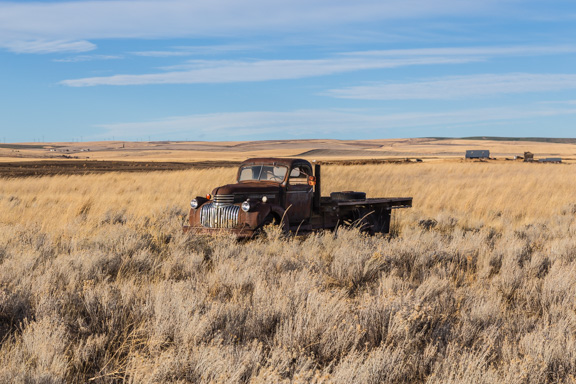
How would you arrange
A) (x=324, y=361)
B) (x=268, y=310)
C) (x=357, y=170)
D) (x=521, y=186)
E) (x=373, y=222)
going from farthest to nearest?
1. (x=357, y=170)
2. (x=521, y=186)
3. (x=373, y=222)
4. (x=268, y=310)
5. (x=324, y=361)

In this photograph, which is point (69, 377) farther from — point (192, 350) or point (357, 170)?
point (357, 170)

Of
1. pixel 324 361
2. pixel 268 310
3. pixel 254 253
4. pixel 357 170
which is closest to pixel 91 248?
pixel 254 253

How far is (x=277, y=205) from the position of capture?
34.7 feet

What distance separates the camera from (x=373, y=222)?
12.9 metres

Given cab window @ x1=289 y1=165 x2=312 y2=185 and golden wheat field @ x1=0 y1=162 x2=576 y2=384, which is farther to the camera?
cab window @ x1=289 y1=165 x2=312 y2=185

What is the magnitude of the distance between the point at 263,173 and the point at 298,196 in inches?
38.5

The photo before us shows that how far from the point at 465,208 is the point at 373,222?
6507mm

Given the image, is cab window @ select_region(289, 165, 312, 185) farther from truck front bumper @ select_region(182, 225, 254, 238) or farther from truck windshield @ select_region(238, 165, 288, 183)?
truck front bumper @ select_region(182, 225, 254, 238)

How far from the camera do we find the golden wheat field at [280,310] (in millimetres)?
4281

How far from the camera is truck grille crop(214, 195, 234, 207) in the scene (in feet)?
34.4

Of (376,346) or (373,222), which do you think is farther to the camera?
(373,222)

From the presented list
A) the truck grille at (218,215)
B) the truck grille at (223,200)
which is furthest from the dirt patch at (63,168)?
the truck grille at (223,200)

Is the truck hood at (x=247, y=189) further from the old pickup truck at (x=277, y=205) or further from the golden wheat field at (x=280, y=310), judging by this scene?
the golden wheat field at (x=280, y=310)

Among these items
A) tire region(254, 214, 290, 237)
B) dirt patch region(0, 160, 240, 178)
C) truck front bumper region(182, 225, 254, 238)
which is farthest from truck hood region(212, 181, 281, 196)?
dirt patch region(0, 160, 240, 178)
